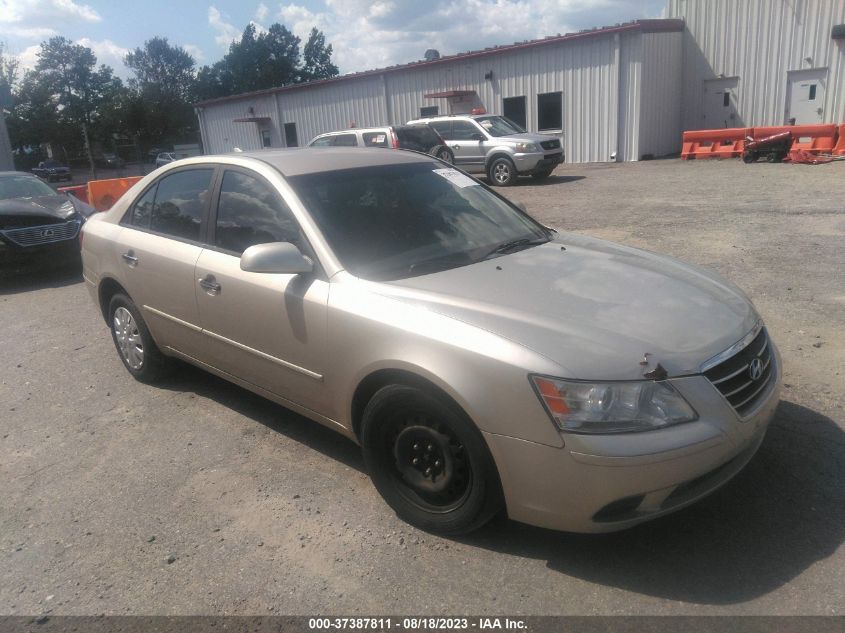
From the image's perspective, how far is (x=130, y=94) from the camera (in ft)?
220

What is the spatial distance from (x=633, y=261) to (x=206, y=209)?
8.35 ft

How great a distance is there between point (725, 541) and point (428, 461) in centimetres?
129

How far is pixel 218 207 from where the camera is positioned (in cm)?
397

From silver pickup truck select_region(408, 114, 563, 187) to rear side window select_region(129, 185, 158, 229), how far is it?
1308 centimetres

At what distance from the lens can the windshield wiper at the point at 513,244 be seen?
3568mm

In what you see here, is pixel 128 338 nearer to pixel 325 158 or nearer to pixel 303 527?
pixel 325 158

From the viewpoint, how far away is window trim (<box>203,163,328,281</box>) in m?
3.34

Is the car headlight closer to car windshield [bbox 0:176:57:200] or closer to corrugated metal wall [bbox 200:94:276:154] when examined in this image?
car windshield [bbox 0:176:57:200]

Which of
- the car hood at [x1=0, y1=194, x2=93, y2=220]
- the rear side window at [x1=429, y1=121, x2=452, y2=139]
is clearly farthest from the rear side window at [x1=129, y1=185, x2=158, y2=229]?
the rear side window at [x1=429, y1=121, x2=452, y2=139]

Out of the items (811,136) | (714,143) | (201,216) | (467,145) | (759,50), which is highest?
(759,50)

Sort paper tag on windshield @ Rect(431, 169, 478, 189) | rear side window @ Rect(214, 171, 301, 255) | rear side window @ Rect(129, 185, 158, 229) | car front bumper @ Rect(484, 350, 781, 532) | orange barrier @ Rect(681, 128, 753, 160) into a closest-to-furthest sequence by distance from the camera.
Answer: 1. car front bumper @ Rect(484, 350, 781, 532)
2. rear side window @ Rect(214, 171, 301, 255)
3. paper tag on windshield @ Rect(431, 169, 478, 189)
4. rear side window @ Rect(129, 185, 158, 229)
5. orange barrier @ Rect(681, 128, 753, 160)

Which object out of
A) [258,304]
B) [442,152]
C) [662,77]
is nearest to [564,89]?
[662,77]

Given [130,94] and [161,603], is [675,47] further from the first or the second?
[130,94]

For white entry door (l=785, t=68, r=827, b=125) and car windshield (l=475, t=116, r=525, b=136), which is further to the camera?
white entry door (l=785, t=68, r=827, b=125)
